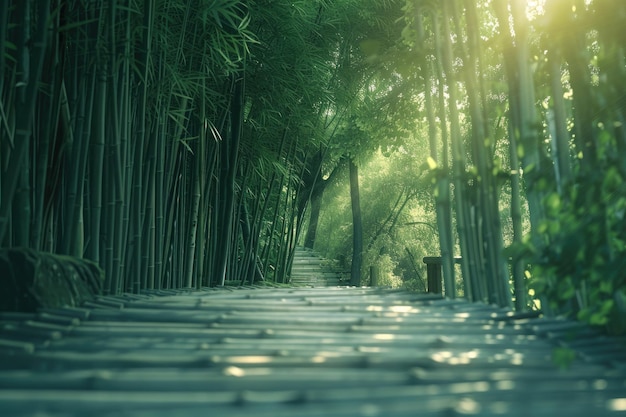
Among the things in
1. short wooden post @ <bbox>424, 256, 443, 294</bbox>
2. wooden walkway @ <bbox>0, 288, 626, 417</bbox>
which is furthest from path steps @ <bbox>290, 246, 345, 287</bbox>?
wooden walkway @ <bbox>0, 288, 626, 417</bbox>

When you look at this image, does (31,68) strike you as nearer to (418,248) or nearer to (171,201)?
(171,201)

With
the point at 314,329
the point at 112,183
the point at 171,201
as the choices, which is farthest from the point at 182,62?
the point at 314,329

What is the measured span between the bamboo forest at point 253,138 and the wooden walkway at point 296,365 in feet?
0.54

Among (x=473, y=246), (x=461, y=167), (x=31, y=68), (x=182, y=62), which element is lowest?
(x=473, y=246)

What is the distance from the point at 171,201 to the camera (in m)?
4.02

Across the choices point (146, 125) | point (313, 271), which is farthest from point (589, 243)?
point (313, 271)

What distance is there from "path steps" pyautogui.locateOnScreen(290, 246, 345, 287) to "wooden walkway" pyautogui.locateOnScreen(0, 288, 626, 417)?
7.32 metres

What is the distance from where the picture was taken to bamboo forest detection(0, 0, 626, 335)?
66.1 inches

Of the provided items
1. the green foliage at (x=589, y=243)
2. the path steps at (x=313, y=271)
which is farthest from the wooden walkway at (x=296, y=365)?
the path steps at (x=313, y=271)

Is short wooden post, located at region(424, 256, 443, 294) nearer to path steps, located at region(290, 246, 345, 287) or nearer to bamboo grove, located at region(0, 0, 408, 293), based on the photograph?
bamboo grove, located at region(0, 0, 408, 293)

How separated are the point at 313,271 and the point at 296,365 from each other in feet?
28.9

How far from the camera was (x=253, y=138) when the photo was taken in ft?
16.5

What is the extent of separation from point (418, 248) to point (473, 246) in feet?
42.0

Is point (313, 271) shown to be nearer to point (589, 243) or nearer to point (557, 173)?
point (557, 173)
